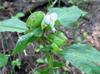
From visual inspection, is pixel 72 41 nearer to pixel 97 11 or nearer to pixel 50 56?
pixel 97 11

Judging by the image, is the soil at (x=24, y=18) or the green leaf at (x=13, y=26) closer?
the green leaf at (x=13, y=26)

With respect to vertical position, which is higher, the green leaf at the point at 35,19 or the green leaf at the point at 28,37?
the green leaf at the point at 35,19

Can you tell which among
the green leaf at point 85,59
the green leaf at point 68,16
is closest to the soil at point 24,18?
the green leaf at point 68,16

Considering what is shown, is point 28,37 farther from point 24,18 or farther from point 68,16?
point 24,18

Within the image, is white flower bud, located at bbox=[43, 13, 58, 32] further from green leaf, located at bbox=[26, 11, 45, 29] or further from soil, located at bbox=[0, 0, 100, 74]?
soil, located at bbox=[0, 0, 100, 74]

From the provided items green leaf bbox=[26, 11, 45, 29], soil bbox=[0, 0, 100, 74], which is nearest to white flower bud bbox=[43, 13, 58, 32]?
green leaf bbox=[26, 11, 45, 29]

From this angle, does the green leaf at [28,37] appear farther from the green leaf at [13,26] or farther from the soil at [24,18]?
the soil at [24,18]

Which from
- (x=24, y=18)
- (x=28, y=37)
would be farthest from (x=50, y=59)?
(x=24, y=18)

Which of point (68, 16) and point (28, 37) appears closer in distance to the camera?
point (28, 37)
